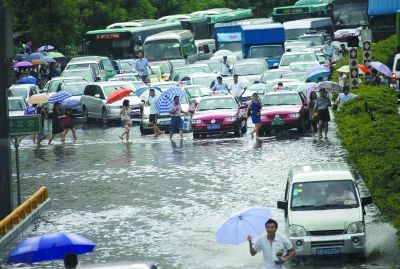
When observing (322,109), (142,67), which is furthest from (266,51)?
(322,109)

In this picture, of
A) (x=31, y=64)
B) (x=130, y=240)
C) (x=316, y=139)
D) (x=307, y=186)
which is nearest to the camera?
(x=307, y=186)

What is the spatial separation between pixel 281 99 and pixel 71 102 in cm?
1095

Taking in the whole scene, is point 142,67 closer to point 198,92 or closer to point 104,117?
point 104,117

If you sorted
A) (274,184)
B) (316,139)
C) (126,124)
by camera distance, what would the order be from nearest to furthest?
(274,184)
(316,139)
(126,124)

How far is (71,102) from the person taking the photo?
4706 cm

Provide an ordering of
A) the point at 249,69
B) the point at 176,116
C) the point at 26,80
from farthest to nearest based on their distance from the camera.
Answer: the point at 26,80, the point at 249,69, the point at 176,116

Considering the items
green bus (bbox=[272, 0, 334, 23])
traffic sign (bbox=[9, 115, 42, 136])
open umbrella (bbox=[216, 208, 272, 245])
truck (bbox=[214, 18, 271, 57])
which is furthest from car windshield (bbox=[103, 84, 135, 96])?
green bus (bbox=[272, 0, 334, 23])

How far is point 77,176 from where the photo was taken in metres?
31.4

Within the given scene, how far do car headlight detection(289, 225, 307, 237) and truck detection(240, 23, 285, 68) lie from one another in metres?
42.0

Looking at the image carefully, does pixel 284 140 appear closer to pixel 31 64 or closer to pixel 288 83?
pixel 288 83

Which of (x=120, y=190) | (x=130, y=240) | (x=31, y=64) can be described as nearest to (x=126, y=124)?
(x=120, y=190)

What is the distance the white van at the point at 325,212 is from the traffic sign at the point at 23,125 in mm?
6201

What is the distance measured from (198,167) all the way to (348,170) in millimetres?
11505

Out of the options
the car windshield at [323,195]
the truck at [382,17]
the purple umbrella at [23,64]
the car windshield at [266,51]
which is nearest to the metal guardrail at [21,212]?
the car windshield at [323,195]
